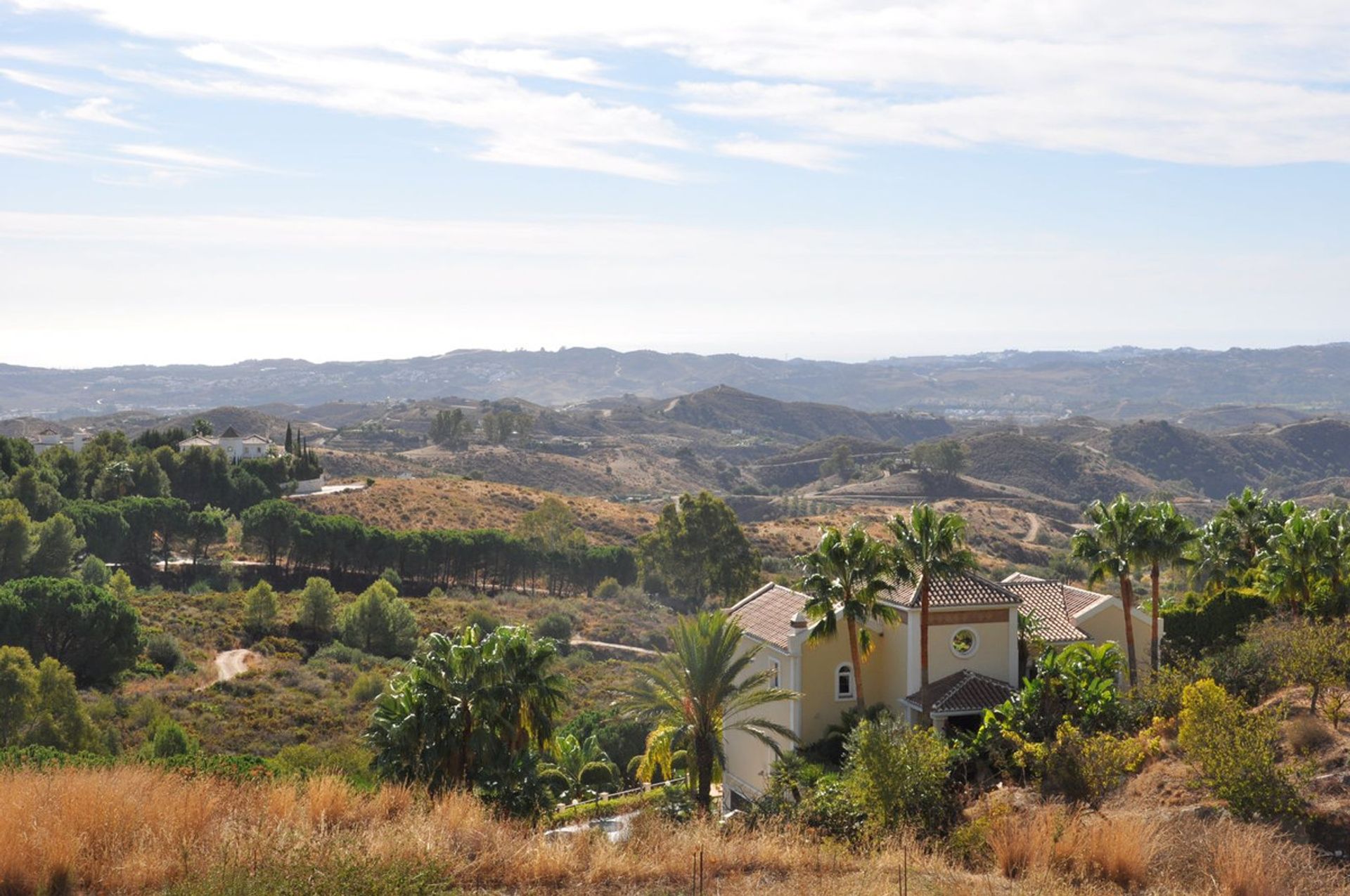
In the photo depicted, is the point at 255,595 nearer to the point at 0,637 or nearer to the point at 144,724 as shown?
the point at 0,637

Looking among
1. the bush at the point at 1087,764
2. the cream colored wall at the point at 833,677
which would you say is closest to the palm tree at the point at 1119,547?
the cream colored wall at the point at 833,677

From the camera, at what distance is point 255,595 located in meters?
55.7

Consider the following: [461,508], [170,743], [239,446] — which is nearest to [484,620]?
[170,743]

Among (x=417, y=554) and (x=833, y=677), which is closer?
(x=833, y=677)

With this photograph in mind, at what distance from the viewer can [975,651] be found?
27.9 m

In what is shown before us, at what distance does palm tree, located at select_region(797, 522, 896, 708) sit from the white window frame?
7.00 feet

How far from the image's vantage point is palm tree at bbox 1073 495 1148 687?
28266mm

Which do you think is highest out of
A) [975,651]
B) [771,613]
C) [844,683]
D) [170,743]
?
[771,613]

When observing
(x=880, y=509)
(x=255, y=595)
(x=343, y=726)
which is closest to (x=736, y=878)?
→ (x=343, y=726)

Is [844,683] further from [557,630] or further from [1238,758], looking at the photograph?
[557,630]

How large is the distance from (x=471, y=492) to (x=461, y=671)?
3185 inches

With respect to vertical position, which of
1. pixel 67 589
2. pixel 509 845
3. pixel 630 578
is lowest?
pixel 630 578

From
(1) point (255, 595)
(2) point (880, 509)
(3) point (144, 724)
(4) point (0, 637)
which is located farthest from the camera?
(2) point (880, 509)

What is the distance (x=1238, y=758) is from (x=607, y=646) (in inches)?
2020
